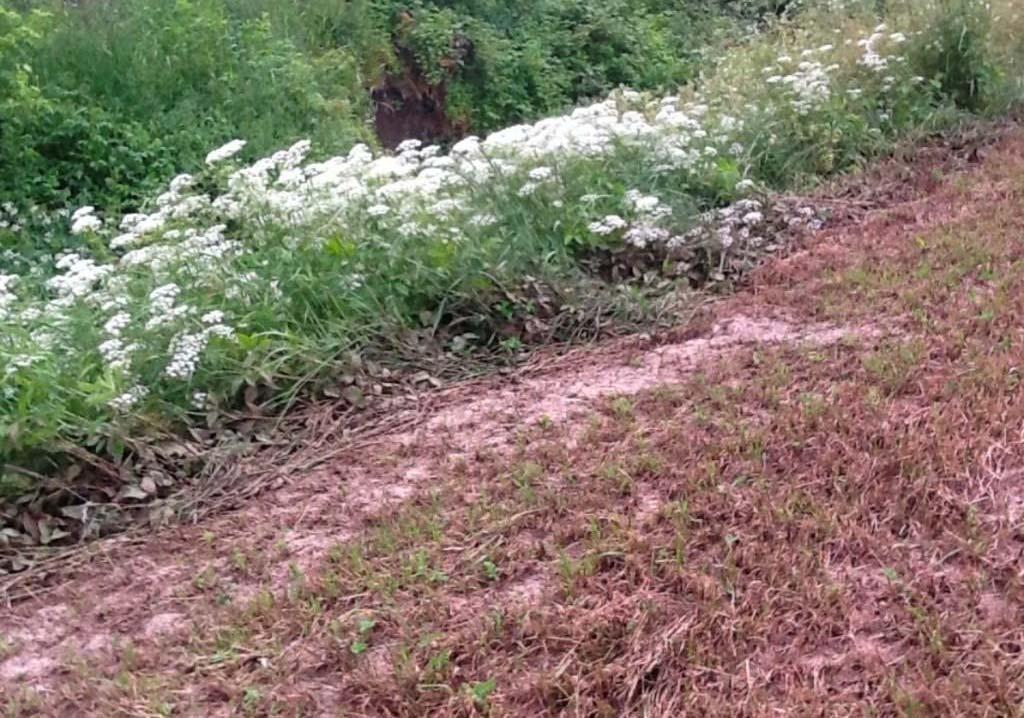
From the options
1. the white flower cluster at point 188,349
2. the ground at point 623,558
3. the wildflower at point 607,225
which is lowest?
the ground at point 623,558

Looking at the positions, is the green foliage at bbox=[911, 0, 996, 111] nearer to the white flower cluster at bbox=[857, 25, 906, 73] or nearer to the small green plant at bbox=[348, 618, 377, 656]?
the white flower cluster at bbox=[857, 25, 906, 73]

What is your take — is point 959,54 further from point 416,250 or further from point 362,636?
point 362,636

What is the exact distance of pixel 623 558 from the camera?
9.23 feet

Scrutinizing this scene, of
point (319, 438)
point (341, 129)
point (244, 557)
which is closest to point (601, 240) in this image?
point (319, 438)

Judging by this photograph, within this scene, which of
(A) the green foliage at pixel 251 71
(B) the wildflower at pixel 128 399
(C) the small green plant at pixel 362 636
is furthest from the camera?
(A) the green foliage at pixel 251 71

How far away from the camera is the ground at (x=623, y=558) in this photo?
2434mm

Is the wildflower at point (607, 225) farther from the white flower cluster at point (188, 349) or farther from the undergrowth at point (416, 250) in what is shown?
the white flower cluster at point (188, 349)

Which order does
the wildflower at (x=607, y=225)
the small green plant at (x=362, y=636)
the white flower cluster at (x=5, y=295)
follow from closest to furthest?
the small green plant at (x=362, y=636) → the white flower cluster at (x=5, y=295) → the wildflower at (x=607, y=225)

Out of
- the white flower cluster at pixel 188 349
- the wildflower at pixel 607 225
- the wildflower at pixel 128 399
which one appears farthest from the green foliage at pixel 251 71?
the wildflower at pixel 128 399

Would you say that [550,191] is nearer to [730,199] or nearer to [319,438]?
[730,199]

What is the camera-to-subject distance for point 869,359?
3701mm

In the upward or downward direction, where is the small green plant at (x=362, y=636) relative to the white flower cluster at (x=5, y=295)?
downward

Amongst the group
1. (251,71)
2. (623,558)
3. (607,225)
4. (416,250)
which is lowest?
(623,558)

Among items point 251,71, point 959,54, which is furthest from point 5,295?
point 959,54
